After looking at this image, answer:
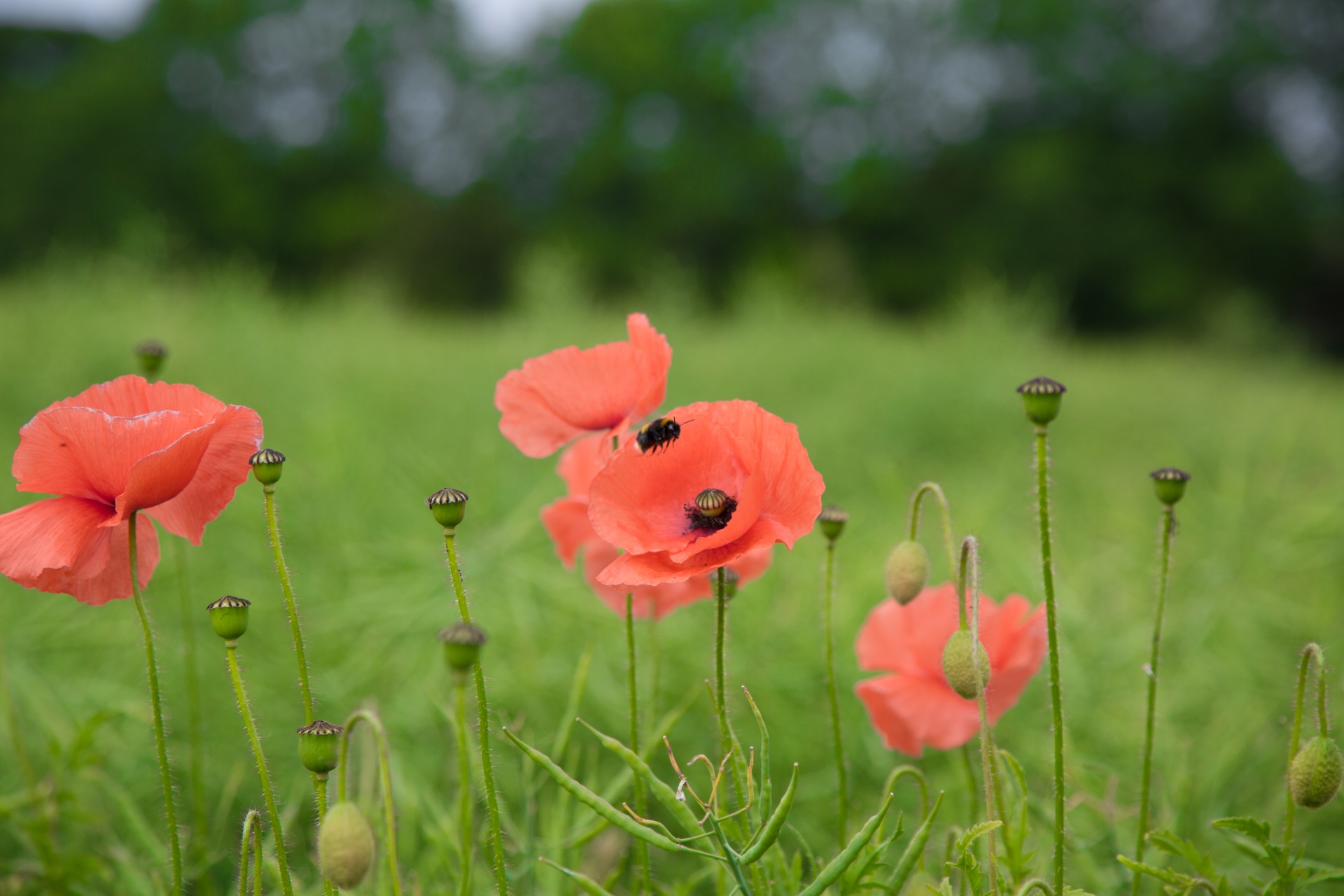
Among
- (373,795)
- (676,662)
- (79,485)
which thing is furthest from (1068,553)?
(79,485)

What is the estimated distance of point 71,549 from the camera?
0.54m

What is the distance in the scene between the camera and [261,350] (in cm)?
328

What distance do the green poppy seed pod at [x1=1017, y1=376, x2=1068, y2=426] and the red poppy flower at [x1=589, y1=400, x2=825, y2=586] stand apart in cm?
11

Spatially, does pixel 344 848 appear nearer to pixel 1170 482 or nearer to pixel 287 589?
pixel 287 589

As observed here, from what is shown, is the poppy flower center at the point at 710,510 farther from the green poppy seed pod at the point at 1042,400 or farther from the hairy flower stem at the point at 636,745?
the green poppy seed pod at the point at 1042,400

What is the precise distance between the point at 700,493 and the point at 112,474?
323 millimetres

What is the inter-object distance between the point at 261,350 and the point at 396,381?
561mm

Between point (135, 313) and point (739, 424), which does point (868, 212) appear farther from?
point (739, 424)

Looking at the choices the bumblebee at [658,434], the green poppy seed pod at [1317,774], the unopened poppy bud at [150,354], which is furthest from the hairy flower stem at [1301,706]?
the unopened poppy bud at [150,354]

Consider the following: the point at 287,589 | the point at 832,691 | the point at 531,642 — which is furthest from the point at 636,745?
the point at 531,642

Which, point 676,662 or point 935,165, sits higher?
point 935,165

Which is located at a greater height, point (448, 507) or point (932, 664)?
point (448, 507)

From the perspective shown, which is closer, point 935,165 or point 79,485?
point 79,485

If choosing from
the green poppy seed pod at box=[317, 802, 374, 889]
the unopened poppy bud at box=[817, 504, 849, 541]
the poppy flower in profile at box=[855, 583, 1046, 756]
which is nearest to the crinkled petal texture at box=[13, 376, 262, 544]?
the green poppy seed pod at box=[317, 802, 374, 889]
